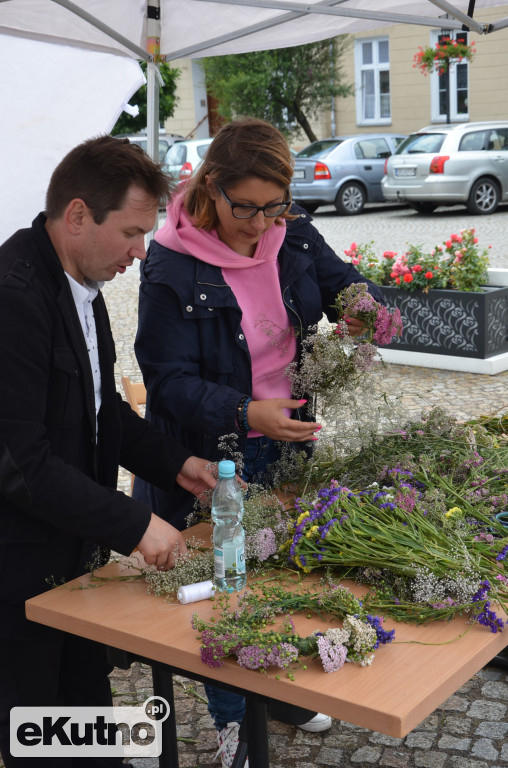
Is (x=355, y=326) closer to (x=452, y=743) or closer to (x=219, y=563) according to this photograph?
(x=219, y=563)

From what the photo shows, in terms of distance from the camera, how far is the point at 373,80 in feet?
84.6

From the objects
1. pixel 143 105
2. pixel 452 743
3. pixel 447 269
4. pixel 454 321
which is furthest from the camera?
pixel 143 105

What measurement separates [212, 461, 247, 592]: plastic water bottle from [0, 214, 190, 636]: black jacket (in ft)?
0.65

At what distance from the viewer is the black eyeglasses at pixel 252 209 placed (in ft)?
8.15

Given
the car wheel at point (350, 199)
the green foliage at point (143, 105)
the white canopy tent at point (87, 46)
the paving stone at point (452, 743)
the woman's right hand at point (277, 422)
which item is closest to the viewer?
the woman's right hand at point (277, 422)

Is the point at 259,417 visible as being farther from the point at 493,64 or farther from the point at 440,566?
the point at 493,64

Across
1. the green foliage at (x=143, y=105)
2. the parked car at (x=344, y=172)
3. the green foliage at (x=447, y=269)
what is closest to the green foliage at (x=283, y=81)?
the green foliage at (x=143, y=105)

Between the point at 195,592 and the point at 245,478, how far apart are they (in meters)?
0.72

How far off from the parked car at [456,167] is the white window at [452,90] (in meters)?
8.22

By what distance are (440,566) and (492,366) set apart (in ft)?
18.5

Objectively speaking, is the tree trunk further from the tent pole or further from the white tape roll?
the white tape roll

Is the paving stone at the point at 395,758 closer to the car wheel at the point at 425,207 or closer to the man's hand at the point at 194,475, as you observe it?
the man's hand at the point at 194,475

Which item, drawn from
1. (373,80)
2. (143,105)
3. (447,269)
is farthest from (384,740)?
(373,80)

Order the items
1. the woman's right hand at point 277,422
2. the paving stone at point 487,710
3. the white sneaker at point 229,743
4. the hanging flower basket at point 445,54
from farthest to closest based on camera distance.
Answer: the hanging flower basket at point 445,54, the paving stone at point 487,710, the white sneaker at point 229,743, the woman's right hand at point 277,422
